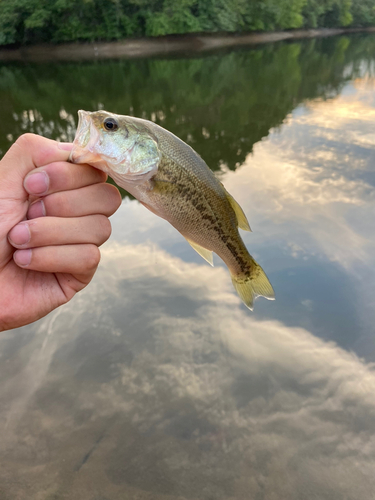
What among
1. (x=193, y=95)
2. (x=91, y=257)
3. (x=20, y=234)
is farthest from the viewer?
(x=193, y=95)

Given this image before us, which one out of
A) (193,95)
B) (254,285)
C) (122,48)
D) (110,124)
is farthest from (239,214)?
(122,48)

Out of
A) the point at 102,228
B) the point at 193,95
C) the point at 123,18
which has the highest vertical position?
the point at 123,18

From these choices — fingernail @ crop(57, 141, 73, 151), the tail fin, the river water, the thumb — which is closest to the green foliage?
the river water

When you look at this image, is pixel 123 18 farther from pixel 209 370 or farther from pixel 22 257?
pixel 22 257

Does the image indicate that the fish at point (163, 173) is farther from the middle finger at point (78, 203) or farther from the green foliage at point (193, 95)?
the green foliage at point (193, 95)

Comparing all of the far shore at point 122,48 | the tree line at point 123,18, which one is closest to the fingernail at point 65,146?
the far shore at point 122,48

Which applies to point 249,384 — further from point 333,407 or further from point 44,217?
point 44,217

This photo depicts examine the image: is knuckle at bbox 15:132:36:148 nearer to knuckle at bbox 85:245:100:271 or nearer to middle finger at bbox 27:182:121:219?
middle finger at bbox 27:182:121:219
